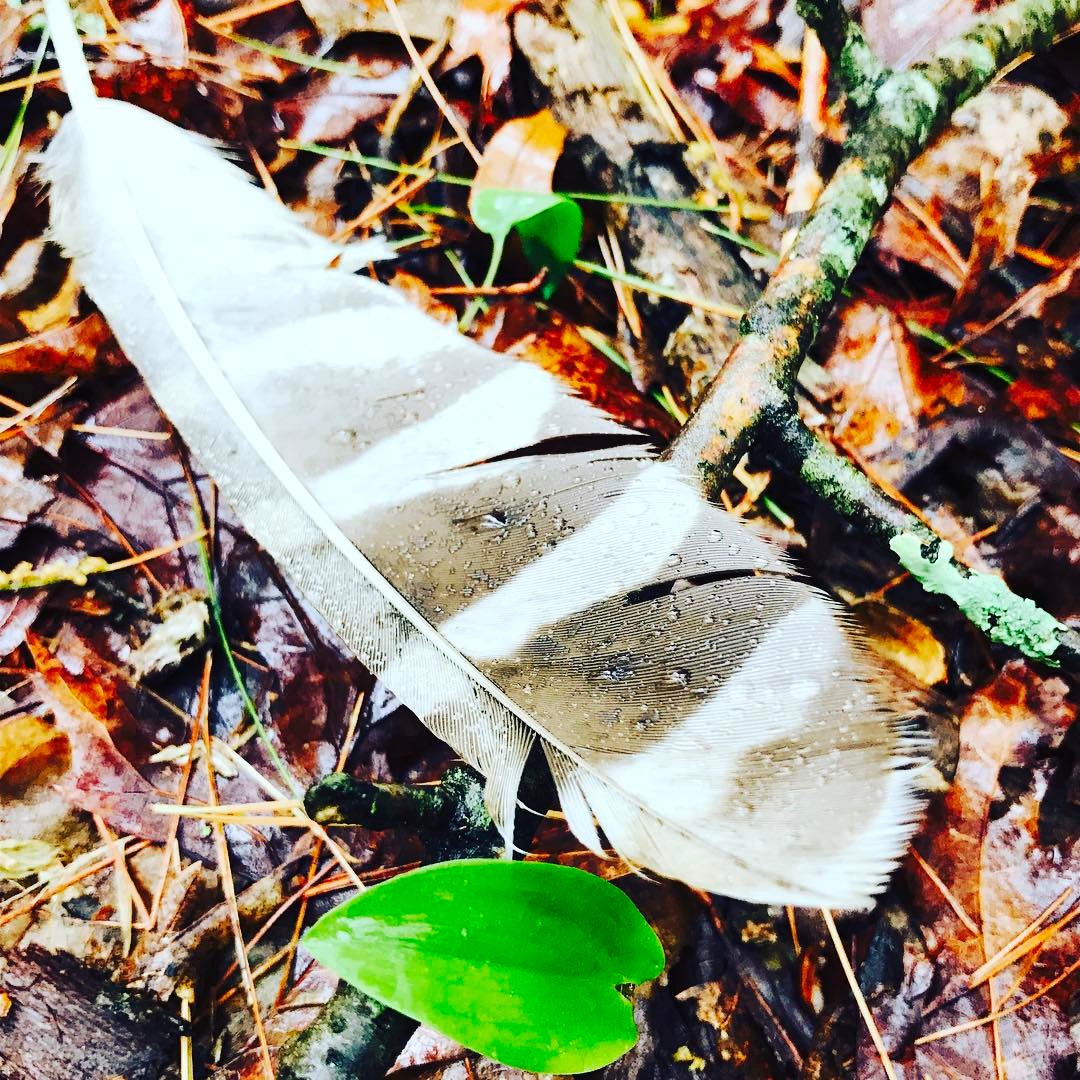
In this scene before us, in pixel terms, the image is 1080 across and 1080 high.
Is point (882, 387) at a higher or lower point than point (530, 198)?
lower

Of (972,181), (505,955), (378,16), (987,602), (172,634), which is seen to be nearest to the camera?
(505,955)

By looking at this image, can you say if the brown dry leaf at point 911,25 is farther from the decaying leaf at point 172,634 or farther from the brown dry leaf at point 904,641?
the decaying leaf at point 172,634

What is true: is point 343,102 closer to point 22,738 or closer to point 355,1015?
point 22,738

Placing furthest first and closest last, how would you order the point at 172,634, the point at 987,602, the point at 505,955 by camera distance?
the point at 172,634 → the point at 987,602 → the point at 505,955

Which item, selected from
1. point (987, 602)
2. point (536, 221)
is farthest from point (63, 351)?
point (987, 602)

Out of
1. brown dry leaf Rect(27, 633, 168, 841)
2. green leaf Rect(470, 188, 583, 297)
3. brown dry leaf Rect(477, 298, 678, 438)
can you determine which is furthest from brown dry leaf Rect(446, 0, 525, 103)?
brown dry leaf Rect(27, 633, 168, 841)

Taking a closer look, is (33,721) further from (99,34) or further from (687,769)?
(99,34)

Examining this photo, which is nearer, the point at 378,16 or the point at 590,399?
the point at 590,399

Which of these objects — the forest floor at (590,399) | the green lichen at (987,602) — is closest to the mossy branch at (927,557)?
the green lichen at (987,602)
